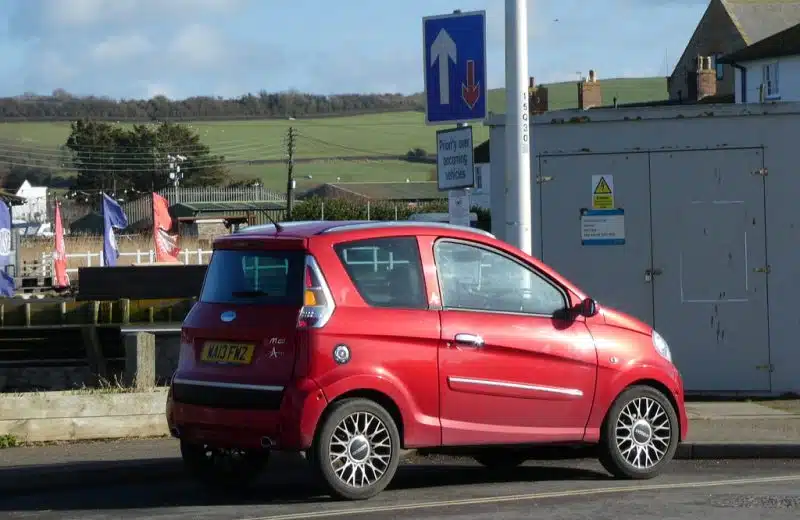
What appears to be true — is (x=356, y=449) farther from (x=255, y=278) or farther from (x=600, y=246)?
(x=600, y=246)

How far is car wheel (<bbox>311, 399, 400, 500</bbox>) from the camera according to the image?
8.23 metres

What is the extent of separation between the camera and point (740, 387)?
14023mm

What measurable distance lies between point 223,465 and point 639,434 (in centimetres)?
312

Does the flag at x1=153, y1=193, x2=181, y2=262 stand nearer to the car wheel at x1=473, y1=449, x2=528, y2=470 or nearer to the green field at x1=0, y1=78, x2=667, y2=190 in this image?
the car wheel at x1=473, y1=449, x2=528, y2=470

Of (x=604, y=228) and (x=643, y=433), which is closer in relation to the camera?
(x=643, y=433)

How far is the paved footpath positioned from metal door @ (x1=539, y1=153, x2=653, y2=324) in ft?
6.64

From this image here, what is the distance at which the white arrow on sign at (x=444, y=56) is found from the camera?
12.4 meters

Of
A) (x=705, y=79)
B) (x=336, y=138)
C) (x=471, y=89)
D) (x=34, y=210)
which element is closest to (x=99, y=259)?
(x=705, y=79)

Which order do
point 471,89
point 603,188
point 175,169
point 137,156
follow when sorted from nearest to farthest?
point 471,89 → point 603,188 → point 175,169 → point 137,156

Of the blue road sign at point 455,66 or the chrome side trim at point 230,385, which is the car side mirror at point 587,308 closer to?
the chrome side trim at point 230,385

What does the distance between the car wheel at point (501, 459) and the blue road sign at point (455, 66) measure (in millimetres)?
3611

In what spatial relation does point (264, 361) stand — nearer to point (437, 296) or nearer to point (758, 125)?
point (437, 296)

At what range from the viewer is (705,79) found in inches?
2702

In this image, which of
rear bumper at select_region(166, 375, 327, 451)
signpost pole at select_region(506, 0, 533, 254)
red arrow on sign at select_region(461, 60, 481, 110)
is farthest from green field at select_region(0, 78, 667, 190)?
rear bumper at select_region(166, 375, 327, 451)
